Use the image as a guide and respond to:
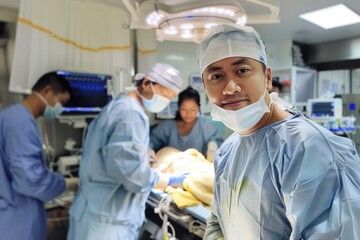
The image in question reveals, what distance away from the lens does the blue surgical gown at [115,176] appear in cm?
152

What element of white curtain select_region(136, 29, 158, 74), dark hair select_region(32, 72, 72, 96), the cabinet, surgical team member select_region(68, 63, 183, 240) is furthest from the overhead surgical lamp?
the cabinet

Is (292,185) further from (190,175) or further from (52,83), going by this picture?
(52,83)

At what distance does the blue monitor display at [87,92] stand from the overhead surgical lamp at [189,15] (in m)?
1.08

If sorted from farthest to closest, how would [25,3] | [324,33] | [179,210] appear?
[324,33] < [25,3] < [179,210]

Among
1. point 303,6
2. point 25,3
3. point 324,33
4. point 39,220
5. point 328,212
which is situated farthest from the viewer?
point 324,33

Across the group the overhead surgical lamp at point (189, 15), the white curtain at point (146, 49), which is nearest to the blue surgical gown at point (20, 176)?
the overhead surgical lamp at point (189, 15)

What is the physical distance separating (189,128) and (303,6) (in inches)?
59.6

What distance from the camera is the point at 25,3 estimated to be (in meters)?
2.07

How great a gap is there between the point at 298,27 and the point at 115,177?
2.69 meters

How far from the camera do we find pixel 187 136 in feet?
7.98

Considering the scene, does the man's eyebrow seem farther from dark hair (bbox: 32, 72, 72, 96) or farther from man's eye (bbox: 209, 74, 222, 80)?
dark hair (bbox: 32, 72, 72, 96)

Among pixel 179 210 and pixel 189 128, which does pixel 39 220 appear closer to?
pixel 179 210

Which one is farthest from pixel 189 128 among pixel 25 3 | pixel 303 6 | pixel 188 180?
pixel 25 3

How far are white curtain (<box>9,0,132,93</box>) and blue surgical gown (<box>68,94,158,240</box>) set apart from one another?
950 millimetres
